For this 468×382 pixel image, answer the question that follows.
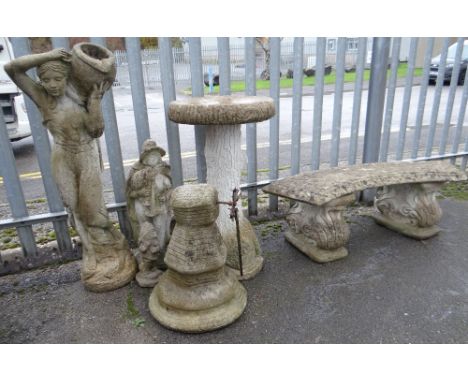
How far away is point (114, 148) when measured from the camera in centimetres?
302

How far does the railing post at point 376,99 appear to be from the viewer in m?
3.69

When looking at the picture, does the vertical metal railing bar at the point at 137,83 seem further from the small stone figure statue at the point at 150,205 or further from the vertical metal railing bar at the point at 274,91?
the vertical metal railing bar at the point at 274,91

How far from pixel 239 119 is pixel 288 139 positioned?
5140 mm

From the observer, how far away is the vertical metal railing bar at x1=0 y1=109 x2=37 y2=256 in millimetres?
2797

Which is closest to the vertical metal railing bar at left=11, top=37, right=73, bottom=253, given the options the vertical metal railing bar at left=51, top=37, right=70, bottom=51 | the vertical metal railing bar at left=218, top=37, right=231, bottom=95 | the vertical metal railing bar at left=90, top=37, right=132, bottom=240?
the vertical metal railing bar at left=51, top=37, right=70, bottom=51

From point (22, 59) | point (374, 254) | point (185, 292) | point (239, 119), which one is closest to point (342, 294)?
point (374, 254)

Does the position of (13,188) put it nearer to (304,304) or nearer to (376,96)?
(304,304)

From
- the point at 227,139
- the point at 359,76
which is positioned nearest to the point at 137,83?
the point at 227,139

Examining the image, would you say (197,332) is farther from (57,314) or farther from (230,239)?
(57,314)

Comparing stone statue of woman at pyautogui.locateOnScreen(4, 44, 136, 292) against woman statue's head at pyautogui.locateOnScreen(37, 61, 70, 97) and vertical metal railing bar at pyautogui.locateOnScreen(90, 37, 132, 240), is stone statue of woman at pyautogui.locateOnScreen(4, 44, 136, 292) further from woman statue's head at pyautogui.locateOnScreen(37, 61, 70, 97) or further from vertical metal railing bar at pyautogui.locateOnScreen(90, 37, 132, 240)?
vertical metal railing bar at pyautogui.locateOnScreen(90, 37, 132, 240)

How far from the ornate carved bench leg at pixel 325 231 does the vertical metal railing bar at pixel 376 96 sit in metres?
1.27

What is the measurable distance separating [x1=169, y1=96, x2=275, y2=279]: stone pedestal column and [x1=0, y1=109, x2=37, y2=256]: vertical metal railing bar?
1.34 m

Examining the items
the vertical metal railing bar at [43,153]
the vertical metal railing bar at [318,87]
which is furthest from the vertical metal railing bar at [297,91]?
the vertical metal railing bar at [43,153]

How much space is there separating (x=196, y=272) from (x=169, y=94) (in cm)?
160
